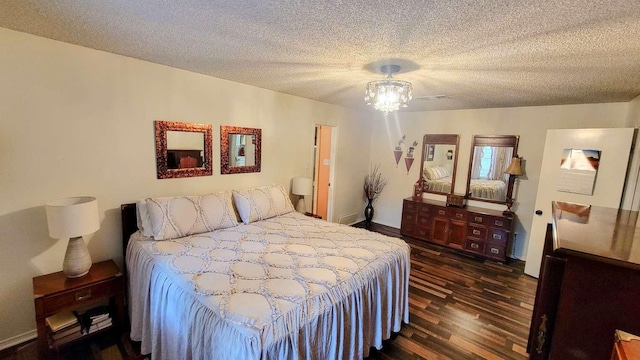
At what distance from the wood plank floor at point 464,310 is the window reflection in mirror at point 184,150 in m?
2.48

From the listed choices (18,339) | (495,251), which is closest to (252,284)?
(18,339)

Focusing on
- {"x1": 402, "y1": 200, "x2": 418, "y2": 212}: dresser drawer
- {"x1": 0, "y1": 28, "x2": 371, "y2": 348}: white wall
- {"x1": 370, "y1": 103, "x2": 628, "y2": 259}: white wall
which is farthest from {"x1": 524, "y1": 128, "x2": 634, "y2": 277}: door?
{"x1": 0, "y1": 28, "x2": 371, "y2": 348}: white wall

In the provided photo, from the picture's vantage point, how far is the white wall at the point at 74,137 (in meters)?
1.89

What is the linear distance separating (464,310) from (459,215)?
5.80ft

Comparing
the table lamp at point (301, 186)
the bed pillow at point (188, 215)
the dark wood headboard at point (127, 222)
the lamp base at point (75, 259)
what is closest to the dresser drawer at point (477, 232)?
the table lamp at point (301, 186)

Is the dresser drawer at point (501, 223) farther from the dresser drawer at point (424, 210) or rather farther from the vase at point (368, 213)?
the vase at point (368, 213)

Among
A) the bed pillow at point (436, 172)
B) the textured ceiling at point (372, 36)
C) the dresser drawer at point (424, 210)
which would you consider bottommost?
the dresser drawer at point (424, 210)

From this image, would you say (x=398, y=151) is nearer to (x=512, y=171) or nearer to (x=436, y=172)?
(x=436, y=172)

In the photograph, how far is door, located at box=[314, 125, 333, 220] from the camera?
4734 millimetres

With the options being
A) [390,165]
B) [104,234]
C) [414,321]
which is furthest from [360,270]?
[390,165]

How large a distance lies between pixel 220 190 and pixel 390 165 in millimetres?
3293

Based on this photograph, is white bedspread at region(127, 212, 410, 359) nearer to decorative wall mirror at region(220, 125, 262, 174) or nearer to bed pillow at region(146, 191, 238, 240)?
bed pillow at region(146, 191, 238, 240)

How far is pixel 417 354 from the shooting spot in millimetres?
2090

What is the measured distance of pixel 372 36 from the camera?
1648 mm
